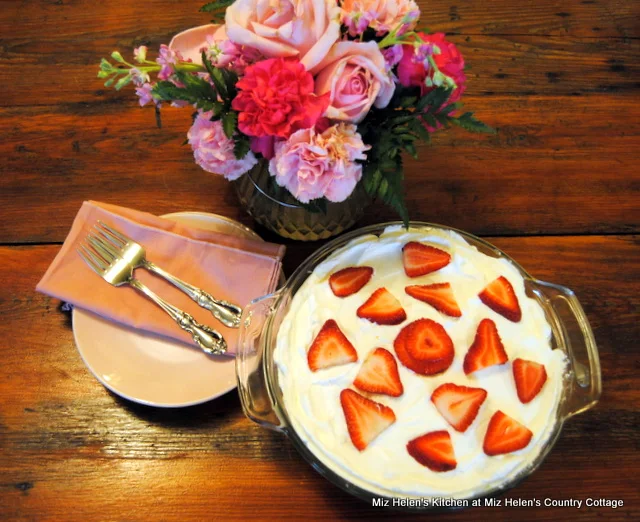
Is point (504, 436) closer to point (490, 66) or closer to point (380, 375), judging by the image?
point (380, 375)

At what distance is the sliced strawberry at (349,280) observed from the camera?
1.01m

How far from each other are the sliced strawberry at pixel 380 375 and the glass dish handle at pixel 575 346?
32 cm

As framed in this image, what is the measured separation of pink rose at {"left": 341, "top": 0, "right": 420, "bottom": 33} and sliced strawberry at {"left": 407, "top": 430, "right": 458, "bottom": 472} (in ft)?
2.24

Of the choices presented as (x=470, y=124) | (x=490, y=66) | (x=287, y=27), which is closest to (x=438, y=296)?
(x=470, y=124)

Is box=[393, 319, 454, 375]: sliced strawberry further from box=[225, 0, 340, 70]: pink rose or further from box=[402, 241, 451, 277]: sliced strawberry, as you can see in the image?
box=[225, 0, 340, 70]: pink rose

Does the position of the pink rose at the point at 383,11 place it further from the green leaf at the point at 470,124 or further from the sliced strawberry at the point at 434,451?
the sliced strawberry at the point at 434,451

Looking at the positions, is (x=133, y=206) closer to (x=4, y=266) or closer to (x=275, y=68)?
(x=4, y=266)

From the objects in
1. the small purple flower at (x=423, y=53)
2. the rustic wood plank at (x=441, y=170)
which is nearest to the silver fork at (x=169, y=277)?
the rustic wood plank at (x=441, y=170)

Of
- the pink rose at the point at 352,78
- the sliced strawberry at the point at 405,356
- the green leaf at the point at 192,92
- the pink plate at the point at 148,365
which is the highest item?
the pink rose at the point at 352,78

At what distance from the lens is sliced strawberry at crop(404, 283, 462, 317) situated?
0.99 meters

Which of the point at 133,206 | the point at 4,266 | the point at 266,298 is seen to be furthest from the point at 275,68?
the point at 4,266

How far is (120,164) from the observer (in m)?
1.31

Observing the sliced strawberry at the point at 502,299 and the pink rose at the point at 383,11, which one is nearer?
the pink rose at the point at 383,11

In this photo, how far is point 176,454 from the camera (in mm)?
1055
